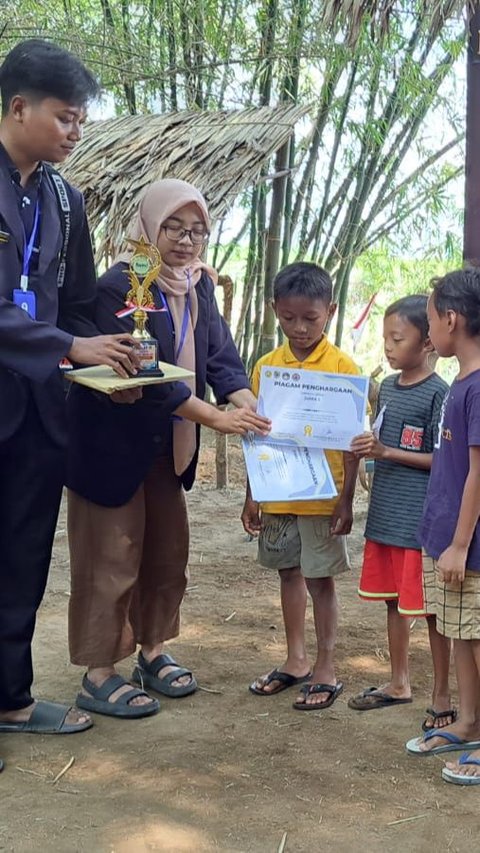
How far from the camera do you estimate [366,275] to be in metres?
9.05

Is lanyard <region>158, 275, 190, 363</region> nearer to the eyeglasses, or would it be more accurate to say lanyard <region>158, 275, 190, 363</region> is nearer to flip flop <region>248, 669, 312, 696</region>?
the eyeglasses

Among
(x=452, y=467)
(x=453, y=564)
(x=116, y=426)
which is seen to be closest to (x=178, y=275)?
(x=116, y=426)

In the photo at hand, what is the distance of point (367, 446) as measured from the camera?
10.0 feet

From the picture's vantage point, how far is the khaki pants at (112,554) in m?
3.25

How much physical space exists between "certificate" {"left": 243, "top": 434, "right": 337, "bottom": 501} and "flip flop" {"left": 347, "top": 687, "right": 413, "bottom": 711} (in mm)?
721

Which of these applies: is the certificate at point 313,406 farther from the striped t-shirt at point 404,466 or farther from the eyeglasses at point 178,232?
the eyeglasses at point 178,232

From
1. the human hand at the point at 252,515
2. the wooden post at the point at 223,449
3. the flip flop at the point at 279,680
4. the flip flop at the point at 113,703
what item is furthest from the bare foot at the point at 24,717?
the wooden post at the point at 223,449

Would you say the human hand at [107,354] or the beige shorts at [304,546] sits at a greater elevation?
the human hand at [107,354]

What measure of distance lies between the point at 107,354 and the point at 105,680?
3.92 ft

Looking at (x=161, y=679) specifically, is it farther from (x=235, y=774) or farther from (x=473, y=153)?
(x=473, y=153)

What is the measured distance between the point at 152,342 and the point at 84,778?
4.14 ft

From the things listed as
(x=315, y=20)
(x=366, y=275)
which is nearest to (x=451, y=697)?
(x=315, y=20)

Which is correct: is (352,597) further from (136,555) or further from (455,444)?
(455,444)

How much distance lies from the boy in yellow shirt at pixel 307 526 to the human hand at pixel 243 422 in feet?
0.59
